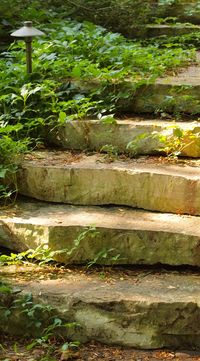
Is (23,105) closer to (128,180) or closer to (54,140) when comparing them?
(54,140)

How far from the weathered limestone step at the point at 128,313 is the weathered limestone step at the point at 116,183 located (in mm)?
768

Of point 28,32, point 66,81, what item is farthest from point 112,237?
point 66,81

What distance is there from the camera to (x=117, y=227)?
388cm

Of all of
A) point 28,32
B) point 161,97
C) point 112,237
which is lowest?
point 112,237

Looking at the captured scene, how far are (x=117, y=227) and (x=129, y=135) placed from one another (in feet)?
3.84

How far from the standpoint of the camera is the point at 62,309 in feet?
11.5

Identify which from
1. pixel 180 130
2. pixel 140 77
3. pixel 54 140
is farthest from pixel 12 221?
pixel 140 77

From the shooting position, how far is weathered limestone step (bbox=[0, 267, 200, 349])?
3.45 metres

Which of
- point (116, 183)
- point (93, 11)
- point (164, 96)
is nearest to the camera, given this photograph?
point (116, 183)

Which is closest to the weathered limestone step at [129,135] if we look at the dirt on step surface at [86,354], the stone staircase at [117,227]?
the stone staircase at [117,227]

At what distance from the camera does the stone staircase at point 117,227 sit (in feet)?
11.4

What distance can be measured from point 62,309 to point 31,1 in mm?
5417

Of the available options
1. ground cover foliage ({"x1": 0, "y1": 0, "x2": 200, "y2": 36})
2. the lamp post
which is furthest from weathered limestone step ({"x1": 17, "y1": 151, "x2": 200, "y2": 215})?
ground cover foliage ({"x1": 0, "y1": 0, "x2": 200, "y2": 36})

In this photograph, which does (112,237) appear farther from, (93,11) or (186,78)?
(93,11)
